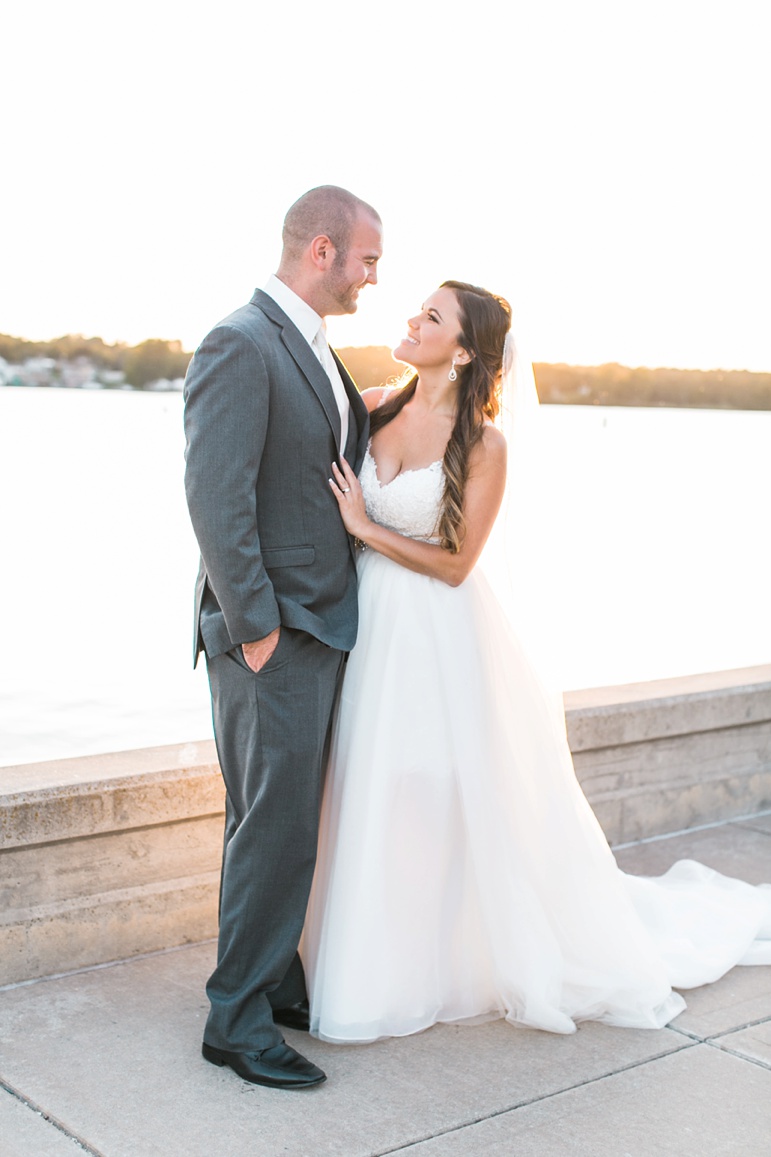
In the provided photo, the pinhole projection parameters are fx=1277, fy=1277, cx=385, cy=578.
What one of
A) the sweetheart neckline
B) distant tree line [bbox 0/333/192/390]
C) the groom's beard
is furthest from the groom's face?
distant tree line [bbox 0/333/192/390]

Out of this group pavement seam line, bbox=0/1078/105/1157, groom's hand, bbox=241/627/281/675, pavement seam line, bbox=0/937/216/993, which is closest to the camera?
pavement seam line, bbox=0/1078/105/1157

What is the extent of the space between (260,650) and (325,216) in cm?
105

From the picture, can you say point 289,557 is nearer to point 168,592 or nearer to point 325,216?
point 325,216

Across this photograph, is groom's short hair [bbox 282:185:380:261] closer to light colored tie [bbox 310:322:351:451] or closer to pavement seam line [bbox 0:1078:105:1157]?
light colored tie [bbox 310:322:351:451]

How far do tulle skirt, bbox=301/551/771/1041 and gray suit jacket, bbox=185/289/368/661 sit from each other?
274 mm

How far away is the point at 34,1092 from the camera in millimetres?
2875

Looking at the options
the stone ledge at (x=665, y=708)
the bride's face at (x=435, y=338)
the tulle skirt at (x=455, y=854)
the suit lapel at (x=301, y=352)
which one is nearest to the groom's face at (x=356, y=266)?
the suit lapel at (x=301, y=352)

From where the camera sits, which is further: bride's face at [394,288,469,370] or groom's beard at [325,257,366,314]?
bride's face at [394,288,469,370]

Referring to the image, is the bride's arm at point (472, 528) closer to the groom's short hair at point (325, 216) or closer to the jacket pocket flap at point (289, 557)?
the jacket pocket flap at point (289, 557)

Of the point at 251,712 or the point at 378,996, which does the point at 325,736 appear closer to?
the point at 251,712

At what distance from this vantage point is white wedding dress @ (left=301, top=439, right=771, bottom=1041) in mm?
3299

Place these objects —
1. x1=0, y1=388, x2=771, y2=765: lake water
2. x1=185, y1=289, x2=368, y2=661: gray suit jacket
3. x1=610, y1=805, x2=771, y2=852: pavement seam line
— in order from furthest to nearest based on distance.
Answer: x1=0, y1=388, x2=771, y2=765: lake water → x1=610, y1=805, x2=771, y2=852: pavement seam line → x1=185, y1=289, x2=368, y2=661: gray suit jacket

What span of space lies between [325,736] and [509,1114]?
3.25 feet

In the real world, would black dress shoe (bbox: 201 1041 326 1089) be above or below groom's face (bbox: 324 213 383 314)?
below
